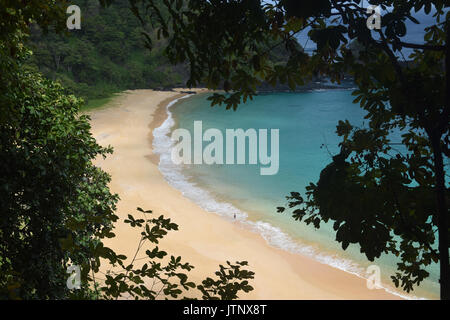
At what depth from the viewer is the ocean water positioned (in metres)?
14.2

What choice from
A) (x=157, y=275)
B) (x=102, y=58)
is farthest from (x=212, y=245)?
(x=102, y=58)

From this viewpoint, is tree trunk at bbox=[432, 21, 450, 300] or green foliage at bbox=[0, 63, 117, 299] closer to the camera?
tree trunk at bbox=[432, 21, 450, 300]

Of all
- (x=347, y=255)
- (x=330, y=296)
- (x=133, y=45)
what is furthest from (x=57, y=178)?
(x=133, y=45)

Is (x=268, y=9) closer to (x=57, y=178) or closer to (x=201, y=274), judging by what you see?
(x=57, y=178)

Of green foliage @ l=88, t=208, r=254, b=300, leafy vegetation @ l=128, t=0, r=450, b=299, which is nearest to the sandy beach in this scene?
green foliage @ l=88, t=208, r=254, b=300

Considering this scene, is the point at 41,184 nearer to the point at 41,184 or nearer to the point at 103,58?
the point at 41,184

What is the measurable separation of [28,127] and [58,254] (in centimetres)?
194

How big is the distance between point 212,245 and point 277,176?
10443 mm

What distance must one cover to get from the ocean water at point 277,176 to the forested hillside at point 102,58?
392 inches

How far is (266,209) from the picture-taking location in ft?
60.8

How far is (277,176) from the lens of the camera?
78.2ft

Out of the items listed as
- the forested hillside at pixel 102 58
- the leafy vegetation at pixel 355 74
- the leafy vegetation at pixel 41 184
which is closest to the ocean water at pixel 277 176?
the leafy vegetation at pixel 355 74

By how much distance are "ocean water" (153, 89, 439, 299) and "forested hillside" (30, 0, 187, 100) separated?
995 cm

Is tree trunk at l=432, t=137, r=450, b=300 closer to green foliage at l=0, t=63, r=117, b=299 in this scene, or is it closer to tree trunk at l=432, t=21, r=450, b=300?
tree trunk at l=432, t=21, r=450, b=300
